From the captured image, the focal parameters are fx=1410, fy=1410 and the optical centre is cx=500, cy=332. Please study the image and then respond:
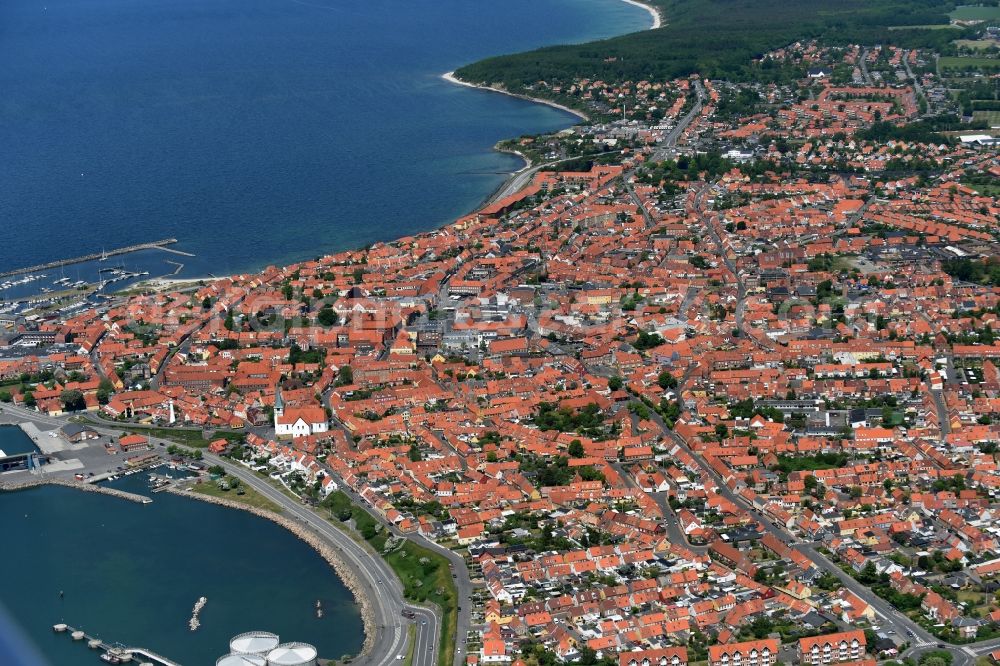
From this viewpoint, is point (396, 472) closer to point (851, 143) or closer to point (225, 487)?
point (225, 487)

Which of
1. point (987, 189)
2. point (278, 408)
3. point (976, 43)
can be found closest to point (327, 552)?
point (278, 408)

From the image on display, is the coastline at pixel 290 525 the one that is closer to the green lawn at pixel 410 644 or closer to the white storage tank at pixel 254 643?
the green lawn at pixel 410 644

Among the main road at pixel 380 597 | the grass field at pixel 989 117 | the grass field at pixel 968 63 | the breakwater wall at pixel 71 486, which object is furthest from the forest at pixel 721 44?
the main road at pixel 380 597

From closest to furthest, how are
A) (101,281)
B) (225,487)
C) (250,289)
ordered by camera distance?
(225,487) < (250,289) < (101,281)

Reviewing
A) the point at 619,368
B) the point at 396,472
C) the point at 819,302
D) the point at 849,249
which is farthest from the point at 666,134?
the point at 396,472

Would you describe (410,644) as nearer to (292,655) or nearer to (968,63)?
(292,655)

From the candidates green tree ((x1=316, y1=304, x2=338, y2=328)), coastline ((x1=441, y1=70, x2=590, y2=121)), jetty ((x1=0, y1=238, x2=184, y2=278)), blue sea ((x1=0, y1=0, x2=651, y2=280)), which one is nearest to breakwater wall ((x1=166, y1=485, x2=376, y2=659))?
green tree ((x1=316, y1=304, x2=338, y2=328))
